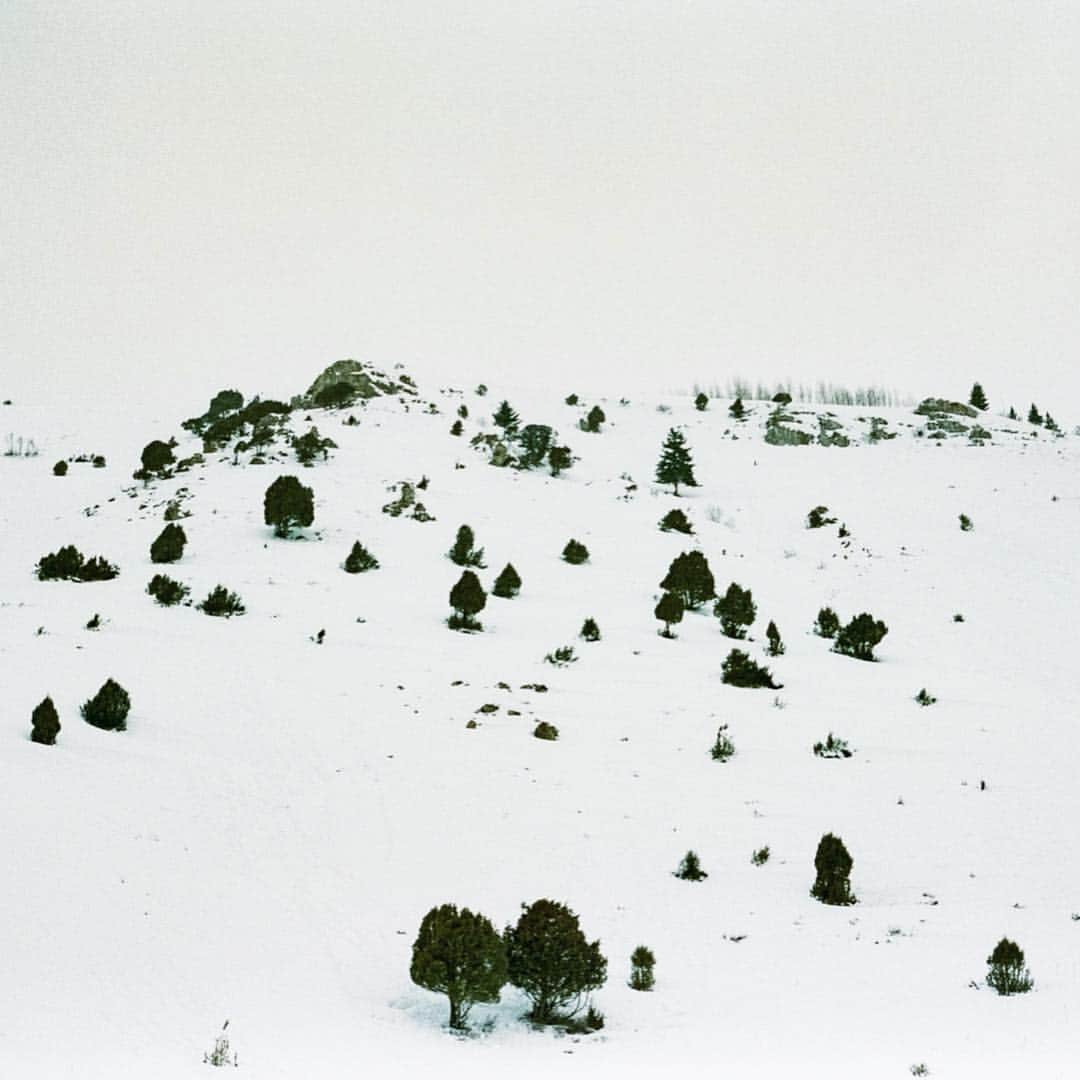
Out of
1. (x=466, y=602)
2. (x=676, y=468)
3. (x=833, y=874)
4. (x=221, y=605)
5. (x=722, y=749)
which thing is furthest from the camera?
(x=676, y=468)

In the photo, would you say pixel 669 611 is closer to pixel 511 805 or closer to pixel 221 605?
pixel 511 805

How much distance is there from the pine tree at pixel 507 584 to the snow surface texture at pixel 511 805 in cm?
54

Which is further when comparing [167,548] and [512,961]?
[167,548]

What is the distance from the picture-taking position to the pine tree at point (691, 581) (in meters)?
24.7

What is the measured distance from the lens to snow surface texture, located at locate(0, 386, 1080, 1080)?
23.6ft

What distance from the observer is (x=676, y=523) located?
3244 centimetres

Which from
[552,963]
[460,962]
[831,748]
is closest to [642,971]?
[552,963]

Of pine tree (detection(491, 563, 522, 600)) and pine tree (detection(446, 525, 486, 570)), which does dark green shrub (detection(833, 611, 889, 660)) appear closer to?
pine tree (detection(491, 563, 522, 600))

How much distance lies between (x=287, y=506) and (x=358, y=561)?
374cm

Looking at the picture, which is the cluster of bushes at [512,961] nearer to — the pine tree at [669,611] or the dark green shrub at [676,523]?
the pine tree at [669,611]

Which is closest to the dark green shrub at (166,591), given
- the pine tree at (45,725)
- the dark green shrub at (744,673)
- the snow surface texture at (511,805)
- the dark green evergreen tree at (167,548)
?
the snow surface texture at (511,805)

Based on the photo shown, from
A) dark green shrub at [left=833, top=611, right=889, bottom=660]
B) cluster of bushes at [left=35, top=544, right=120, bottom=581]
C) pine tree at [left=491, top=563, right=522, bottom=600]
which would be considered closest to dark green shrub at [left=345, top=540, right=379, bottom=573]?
pine tree at [left=491, top=563, right=522, bottom=600]

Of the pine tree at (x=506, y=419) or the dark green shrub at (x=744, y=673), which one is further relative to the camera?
the pine tree at (x=506, y=419)

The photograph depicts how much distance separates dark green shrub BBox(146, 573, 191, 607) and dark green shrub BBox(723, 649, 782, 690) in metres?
14.3
